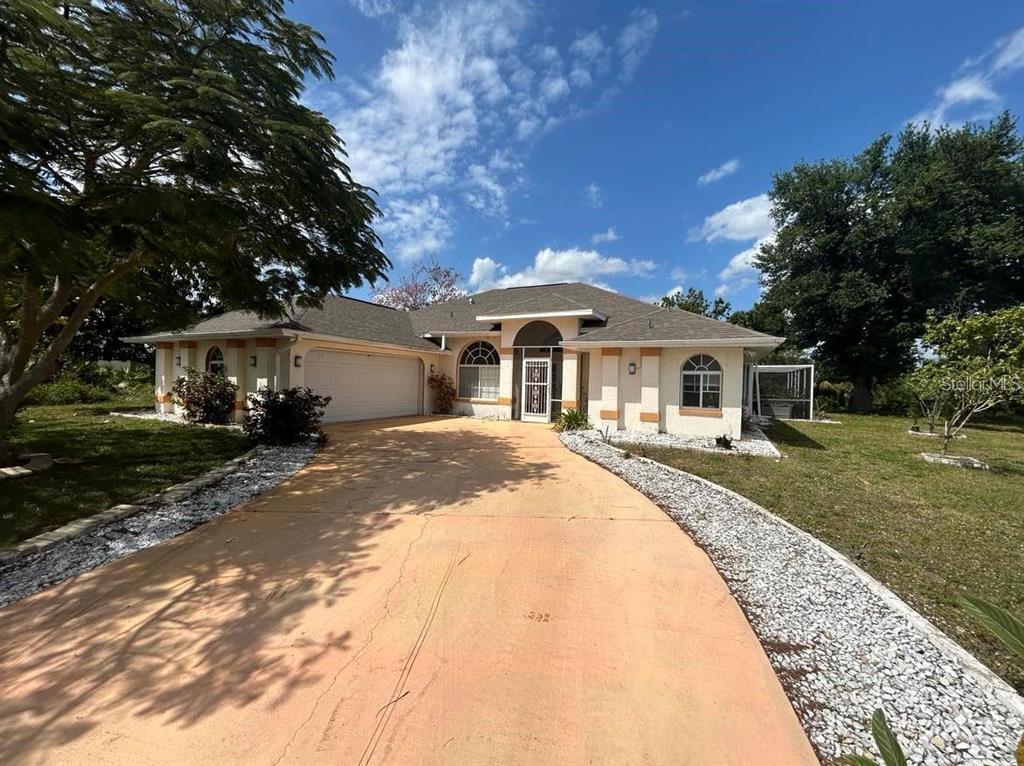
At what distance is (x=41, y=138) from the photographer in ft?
17.3

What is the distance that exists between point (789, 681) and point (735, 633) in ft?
1.68

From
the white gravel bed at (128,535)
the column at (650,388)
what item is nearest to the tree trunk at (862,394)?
the column at (650,388)

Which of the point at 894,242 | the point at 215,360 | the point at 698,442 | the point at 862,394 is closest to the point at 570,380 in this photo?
the point at 698,442

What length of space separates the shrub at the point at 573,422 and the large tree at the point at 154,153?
298 inches

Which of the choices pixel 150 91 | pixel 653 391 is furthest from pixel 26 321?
pixel 653 391

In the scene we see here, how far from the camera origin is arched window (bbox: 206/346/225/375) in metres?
14.5

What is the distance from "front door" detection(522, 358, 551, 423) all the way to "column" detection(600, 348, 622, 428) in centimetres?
246

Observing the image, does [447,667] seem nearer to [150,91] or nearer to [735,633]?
[735,633]

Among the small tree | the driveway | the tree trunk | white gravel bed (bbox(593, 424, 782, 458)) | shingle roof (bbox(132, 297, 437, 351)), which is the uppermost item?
the small tree

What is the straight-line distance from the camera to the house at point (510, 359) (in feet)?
41.3

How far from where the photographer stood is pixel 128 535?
506 cm

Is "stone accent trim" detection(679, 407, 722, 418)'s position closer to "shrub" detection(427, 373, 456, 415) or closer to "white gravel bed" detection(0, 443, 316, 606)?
"shrub" detection(427, 373, 456, 415)

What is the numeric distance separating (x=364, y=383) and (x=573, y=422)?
763cm

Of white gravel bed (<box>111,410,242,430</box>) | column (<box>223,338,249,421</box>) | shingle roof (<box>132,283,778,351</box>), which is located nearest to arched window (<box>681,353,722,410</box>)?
shingle roof (<box>132,283,778,351</box>)
